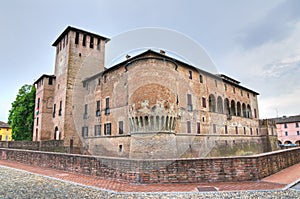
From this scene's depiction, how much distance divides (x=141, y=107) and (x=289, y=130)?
2108 inches

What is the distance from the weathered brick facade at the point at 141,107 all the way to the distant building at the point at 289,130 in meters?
25.8

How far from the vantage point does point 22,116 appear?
3206 cm

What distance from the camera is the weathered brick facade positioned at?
16.5 metres

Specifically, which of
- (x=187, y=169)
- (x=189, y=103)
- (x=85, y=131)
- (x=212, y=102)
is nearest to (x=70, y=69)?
(x=85, y=131)

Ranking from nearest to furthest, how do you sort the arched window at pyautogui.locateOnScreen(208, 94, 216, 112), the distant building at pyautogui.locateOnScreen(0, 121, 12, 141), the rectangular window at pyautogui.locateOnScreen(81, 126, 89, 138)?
the rectangular window at pyautogui.locateOnScreen(81, 126, 89, 138), the arched window at pyautogui.locateOnScreen(208, 94, 216, 112), the distant building at pyautogui.locateOnScreen(0, 121, 12, 141)

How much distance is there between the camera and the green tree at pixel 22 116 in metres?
31.2

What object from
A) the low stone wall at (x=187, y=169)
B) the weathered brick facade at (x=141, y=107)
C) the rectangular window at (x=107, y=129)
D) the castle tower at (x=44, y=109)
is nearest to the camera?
the low stone wall at (x=187, y=169)

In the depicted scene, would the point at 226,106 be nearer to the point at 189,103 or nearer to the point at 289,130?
the point at 189,103

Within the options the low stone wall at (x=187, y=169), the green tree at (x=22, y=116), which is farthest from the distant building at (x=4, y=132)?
the low stone wall at (x=187, y=169)

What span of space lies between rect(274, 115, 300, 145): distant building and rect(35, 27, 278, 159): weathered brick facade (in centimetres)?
2579

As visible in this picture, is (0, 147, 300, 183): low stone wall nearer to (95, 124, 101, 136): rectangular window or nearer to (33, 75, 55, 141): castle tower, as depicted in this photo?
(95, 124, 101, 136): rectangular window

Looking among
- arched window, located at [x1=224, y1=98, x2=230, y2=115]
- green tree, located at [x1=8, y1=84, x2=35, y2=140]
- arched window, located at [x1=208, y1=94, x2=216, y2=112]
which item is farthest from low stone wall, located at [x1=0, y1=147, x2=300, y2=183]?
green tree, located at [x1=8, y1=84, x2=35, y2=140]

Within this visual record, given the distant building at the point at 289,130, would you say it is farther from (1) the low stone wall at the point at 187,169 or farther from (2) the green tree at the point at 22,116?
(2) the green tree at the point at 22,116

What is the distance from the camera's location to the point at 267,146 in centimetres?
3731
